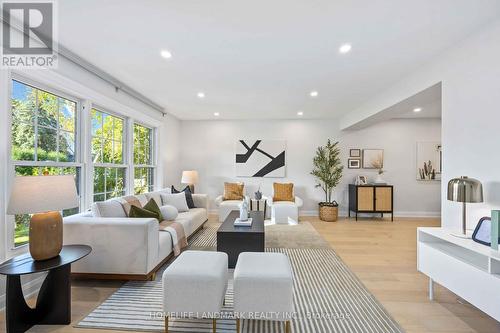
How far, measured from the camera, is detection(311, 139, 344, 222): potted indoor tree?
5586mm

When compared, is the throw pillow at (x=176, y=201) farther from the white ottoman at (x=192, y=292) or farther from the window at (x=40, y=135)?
the white ottoman at (x=192, y=292)

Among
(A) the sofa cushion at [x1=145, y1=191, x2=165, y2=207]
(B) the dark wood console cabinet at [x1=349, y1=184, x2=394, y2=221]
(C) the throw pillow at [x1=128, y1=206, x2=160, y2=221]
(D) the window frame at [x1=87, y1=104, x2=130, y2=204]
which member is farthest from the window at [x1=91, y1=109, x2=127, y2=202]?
(B) the dark wood console cabinet at [x1=349, y1=184, x2=394, y2=221]

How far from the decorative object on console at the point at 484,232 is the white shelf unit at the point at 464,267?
0.05m

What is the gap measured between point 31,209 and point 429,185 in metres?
7.60

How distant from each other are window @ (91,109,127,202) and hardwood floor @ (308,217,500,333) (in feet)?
12.4

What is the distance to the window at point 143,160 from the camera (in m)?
4.63

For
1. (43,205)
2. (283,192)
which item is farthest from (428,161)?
(43,205)

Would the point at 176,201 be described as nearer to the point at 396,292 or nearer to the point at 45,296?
the point at 45,296

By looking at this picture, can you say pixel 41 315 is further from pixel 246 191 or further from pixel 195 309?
pixel 246 191

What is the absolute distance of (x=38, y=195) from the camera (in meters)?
1.75

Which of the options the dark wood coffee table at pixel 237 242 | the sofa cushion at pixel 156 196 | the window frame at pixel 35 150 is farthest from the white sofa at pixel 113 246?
the sofa cushion at pixel 156 196

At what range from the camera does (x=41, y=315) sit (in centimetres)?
190

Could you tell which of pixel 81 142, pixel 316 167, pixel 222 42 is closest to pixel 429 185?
pixel 316 167

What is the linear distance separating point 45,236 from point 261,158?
16.0ft
